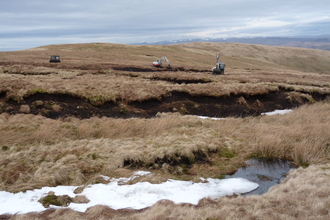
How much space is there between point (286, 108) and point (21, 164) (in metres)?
22.0

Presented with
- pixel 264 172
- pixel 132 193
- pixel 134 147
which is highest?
pixel 134 147

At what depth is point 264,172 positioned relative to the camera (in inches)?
372

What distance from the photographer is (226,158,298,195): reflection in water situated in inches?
336

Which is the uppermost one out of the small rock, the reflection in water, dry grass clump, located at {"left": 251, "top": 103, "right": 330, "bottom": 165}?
the small rock

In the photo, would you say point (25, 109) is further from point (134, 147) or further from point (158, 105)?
point (134, 147)

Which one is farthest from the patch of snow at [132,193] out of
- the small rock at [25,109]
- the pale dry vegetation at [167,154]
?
the small rock at [25,109]

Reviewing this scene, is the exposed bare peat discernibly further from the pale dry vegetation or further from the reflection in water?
the reflection in water

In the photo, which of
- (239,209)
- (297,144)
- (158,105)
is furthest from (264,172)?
(158,105)

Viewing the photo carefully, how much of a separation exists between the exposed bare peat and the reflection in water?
31.6 ft

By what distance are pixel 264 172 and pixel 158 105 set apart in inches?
496

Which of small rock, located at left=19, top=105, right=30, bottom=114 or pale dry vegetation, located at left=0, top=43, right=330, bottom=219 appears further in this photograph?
small rock, located at left=19, top=105, right=30, bottom=114

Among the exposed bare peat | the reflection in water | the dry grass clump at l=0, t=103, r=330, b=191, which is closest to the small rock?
the exposed bare peat

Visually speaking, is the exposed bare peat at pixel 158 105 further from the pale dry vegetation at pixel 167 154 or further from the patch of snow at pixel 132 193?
the patch of snow at pixel 132 193

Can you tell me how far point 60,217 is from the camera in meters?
5.67
